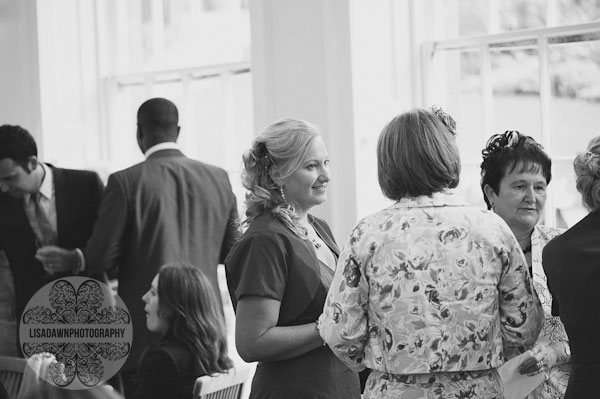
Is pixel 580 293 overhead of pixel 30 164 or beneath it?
beneath

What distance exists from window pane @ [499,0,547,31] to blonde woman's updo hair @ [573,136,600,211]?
1.52 meters

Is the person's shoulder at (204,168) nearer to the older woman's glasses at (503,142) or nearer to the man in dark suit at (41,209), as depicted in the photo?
the man in dark suit at (41,209)

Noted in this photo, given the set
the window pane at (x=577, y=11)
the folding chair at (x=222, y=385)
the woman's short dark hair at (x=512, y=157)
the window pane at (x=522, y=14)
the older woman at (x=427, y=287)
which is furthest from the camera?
the window pane at (x=522, y=14)

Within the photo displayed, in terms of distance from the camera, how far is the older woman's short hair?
2.20m

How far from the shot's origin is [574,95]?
365 cm

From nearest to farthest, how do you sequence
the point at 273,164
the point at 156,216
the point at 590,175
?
the point at 590,175 < the point at 273,164 < the point at 156,216

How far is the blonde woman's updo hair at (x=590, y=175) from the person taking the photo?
2262 millimetres

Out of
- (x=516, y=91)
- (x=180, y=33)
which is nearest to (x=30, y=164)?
(x=180, y=33)

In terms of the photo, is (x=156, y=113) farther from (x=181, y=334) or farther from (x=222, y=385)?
(x=222, y=385)

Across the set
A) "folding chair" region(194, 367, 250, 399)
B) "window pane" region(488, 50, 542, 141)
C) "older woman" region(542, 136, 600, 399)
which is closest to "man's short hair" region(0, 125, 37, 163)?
"folding chair" region(194, 367, 250, 399)

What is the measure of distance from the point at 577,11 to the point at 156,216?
1.82m

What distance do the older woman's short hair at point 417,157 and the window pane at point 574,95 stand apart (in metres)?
1.55

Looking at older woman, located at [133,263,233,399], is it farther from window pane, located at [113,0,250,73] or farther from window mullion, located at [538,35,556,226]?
window mullion, located at [538,35,556,226]

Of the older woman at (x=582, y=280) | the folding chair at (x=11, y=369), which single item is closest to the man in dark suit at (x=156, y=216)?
the folding chair at (x=11, y=369)
